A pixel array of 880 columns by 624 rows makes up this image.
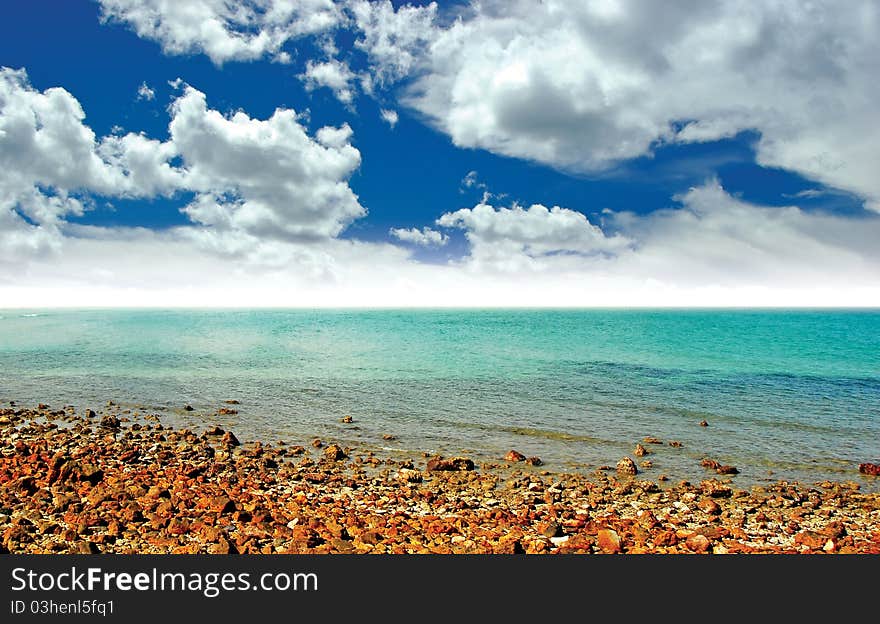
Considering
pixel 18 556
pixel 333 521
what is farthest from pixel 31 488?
pixel 333 521

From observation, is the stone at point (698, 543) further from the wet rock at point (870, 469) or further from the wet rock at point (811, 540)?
the wet rock at point (870, 469)

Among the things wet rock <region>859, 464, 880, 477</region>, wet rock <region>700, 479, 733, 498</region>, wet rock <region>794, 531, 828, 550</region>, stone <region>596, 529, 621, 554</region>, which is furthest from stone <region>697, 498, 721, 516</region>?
wet rock <region>859, 464, 880, 477</region>

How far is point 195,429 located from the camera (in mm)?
25438

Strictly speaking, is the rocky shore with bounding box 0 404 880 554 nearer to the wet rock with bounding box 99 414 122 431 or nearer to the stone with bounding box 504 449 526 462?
the stone with bounding box 504 449 526 462

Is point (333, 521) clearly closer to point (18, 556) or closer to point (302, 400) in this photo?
point (18, 556)

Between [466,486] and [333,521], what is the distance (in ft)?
18.1

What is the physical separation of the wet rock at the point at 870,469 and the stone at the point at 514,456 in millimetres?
13258

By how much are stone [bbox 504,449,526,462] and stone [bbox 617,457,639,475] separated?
3.82 meters

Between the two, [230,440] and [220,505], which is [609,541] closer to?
[220,505]

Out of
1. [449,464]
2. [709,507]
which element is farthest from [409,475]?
[709,507]

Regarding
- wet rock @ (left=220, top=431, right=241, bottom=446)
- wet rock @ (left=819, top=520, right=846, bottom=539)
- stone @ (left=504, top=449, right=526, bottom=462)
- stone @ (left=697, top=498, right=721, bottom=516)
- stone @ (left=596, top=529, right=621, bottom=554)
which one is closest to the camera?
stone @ (left=596, top=529, right=621, bottom=554)

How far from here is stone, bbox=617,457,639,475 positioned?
19.3 metres

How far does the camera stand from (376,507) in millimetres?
15047

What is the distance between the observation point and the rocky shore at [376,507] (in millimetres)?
12211
